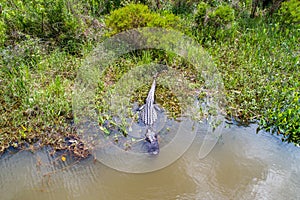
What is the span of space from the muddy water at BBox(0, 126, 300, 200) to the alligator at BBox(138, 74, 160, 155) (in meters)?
0.37

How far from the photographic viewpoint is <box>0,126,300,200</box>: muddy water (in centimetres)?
313

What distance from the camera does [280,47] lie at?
5910mm

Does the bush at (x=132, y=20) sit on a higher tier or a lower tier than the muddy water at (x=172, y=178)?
higher

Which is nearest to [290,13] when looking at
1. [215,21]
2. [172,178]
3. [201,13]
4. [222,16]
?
[222,16]

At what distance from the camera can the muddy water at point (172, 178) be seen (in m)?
3.13

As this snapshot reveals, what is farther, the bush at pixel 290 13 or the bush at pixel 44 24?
the bush at pixel 290 13

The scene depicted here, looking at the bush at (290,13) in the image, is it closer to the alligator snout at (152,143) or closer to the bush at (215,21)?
the bush at (215,21)

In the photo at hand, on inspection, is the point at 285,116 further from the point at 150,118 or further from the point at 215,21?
the point at 215,21

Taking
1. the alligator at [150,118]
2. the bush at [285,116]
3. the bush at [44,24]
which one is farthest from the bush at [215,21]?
the bush at [44,24]

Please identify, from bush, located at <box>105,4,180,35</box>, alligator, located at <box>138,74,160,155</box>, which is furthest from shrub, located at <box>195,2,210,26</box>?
alligator, located at <box>138,74,160,155</box>

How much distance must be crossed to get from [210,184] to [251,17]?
568 cm

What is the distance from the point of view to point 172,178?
3297 millimetres

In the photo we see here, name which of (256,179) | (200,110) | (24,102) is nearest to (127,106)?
(200,110)

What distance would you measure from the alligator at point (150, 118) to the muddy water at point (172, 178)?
0.37 meters
